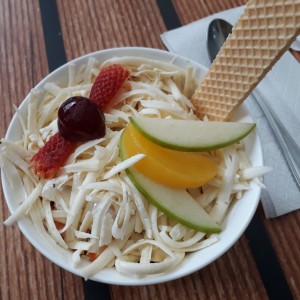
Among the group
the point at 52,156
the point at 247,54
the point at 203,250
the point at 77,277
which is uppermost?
the point at 247,54

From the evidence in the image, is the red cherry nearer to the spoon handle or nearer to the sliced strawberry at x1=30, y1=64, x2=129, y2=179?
the sliced strawberry at x1=30, y1=64, x2=129, y2=179

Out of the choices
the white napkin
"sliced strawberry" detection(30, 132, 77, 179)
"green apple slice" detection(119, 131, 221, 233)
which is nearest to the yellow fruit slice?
"green apple slice" detection(119, 131, 221, 233)

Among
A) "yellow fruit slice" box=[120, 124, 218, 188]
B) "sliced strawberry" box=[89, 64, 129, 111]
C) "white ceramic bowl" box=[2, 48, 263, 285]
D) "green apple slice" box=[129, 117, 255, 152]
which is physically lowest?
"white ceramic bowl" box=[2, 48, 263, 285]

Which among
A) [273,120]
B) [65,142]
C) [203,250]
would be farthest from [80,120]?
[273,120]

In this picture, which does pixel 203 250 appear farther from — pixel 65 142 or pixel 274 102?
pixel 274 102

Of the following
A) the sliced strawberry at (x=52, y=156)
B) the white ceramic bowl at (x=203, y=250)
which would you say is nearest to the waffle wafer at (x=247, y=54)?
the white ceramic bowl at (x=203, y=250)

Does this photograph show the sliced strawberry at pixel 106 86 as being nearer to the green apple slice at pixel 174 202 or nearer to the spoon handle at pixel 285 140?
the green apple slice at pixel 174 202

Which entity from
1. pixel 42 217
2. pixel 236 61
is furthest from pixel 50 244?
pixel 236 61
